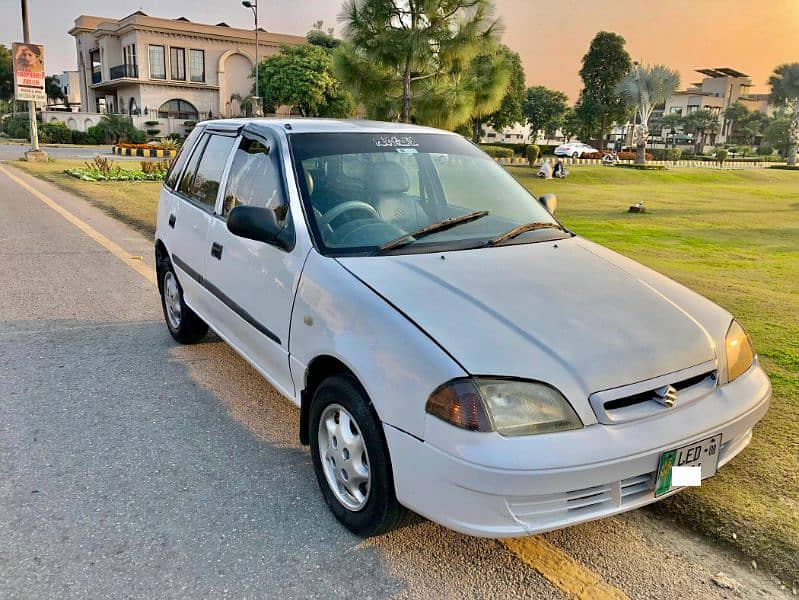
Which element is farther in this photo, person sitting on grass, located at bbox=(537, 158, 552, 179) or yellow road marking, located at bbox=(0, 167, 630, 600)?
person sitting on grass, located at bbox=(537, 158, 552, 179)

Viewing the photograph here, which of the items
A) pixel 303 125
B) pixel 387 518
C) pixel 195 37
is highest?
pixel 195 37

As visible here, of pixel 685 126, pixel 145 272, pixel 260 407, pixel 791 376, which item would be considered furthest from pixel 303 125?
pixel 685 126

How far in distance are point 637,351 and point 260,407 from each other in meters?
2.38

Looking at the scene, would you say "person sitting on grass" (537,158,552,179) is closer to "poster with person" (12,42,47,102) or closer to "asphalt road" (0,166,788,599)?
"poster with person" (12,42,47,102)

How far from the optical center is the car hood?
7.63 feet

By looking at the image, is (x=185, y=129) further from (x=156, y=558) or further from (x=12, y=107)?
(x=156, y=558)

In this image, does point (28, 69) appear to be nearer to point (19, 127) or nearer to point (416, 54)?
point (416, 54)

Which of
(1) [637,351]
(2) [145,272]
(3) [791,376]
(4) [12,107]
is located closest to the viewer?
(1) [637,351]

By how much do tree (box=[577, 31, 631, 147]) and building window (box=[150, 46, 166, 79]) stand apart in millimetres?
34729

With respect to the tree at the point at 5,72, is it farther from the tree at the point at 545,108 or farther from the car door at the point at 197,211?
the car door at the point at 197,211

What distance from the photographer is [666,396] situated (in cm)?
243

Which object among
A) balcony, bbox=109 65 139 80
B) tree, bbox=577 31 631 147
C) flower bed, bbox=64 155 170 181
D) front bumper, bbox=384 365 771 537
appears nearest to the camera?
front bumper, bbox=384 365 771 537

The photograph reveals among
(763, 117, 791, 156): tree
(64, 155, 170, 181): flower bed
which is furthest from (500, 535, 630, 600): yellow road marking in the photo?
(763, 117, 791, 156): tree

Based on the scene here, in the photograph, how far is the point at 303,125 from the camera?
147 inches
